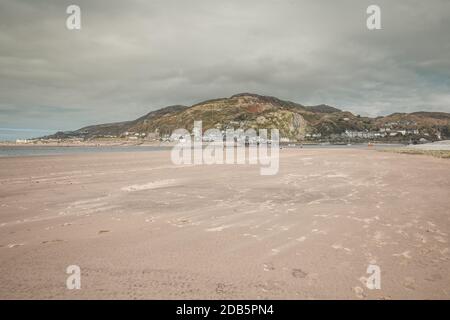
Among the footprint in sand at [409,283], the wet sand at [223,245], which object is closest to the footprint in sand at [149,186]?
the wet sand at [223,245]

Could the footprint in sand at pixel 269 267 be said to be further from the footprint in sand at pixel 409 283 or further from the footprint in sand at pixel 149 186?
the footprint in sand at pixel 149 186

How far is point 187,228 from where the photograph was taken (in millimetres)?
7699

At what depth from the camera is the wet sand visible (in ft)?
15.1

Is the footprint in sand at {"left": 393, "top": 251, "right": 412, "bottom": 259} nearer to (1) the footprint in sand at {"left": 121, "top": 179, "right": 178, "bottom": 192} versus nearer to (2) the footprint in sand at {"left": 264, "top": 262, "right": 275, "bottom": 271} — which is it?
(2) the footprint in sand at {"left": 264, "top": 262, "right": 275, "bottom": 271}

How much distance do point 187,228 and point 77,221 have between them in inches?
129

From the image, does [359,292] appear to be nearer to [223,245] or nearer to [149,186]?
[223,245]

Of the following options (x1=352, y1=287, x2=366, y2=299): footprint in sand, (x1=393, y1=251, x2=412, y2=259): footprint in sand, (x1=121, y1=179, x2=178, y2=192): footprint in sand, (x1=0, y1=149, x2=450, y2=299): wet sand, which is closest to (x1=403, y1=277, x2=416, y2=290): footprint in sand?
(x1=0, y1=149, x2=450, y2=299): wet sand

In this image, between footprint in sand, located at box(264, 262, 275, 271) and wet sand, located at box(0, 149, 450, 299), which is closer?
wet sand, located at box(0, 149, 450, 299)

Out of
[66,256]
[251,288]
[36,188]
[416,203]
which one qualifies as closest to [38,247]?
[66,256]

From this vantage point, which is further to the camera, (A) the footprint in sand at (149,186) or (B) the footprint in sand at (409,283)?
(A) the footprint in sand at (149,186)

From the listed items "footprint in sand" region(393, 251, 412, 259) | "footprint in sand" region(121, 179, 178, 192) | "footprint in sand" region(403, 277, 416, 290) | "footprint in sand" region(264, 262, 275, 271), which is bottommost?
"footprint in sand" region(403, 277, 416, 290)

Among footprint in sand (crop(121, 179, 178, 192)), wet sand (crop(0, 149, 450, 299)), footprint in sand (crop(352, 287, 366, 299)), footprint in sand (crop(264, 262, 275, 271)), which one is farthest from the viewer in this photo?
footprint in sand (crop(121, 179, 178, 192))

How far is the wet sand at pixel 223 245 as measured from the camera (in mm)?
4605
